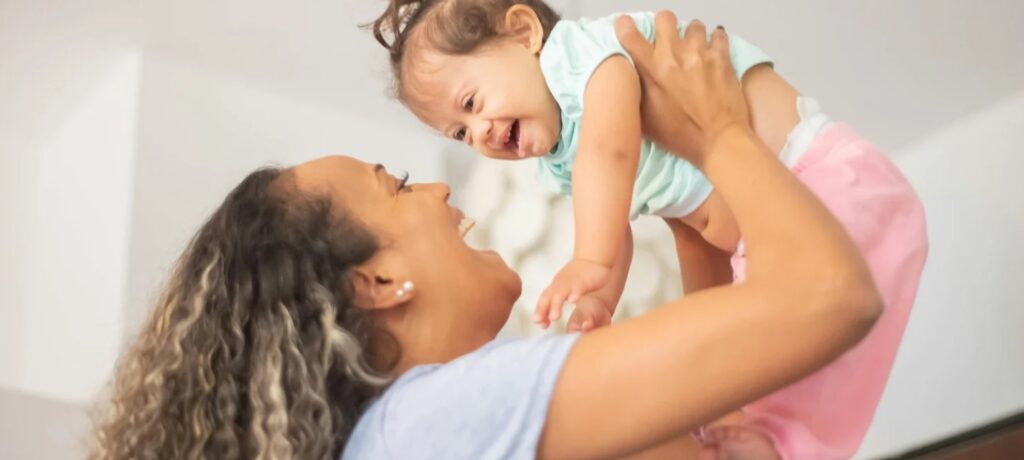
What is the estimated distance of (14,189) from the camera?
1.44 m

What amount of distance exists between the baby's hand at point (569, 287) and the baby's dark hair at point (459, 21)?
11.0 inches

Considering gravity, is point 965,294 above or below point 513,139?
below

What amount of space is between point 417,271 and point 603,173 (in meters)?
0.18

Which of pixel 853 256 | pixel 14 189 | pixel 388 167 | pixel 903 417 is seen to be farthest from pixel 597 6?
pixel 853 256

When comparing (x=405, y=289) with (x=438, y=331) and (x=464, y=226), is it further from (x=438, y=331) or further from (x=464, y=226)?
(x=464, y=226)

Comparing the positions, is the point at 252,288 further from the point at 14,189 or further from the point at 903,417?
the point at 903,417

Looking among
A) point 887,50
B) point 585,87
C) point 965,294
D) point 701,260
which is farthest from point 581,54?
point 965,294

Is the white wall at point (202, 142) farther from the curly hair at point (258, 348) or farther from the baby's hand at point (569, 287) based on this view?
the baby's hand at point (569, 287)

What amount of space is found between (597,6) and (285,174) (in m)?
0.87

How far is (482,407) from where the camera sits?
68cm

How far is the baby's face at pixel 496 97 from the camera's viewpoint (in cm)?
93

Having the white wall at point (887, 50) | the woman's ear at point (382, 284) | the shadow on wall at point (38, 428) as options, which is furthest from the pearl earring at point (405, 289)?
the white wall at point (887, 50)

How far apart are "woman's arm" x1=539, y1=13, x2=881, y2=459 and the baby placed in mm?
85

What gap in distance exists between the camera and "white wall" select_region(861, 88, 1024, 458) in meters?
1.43
